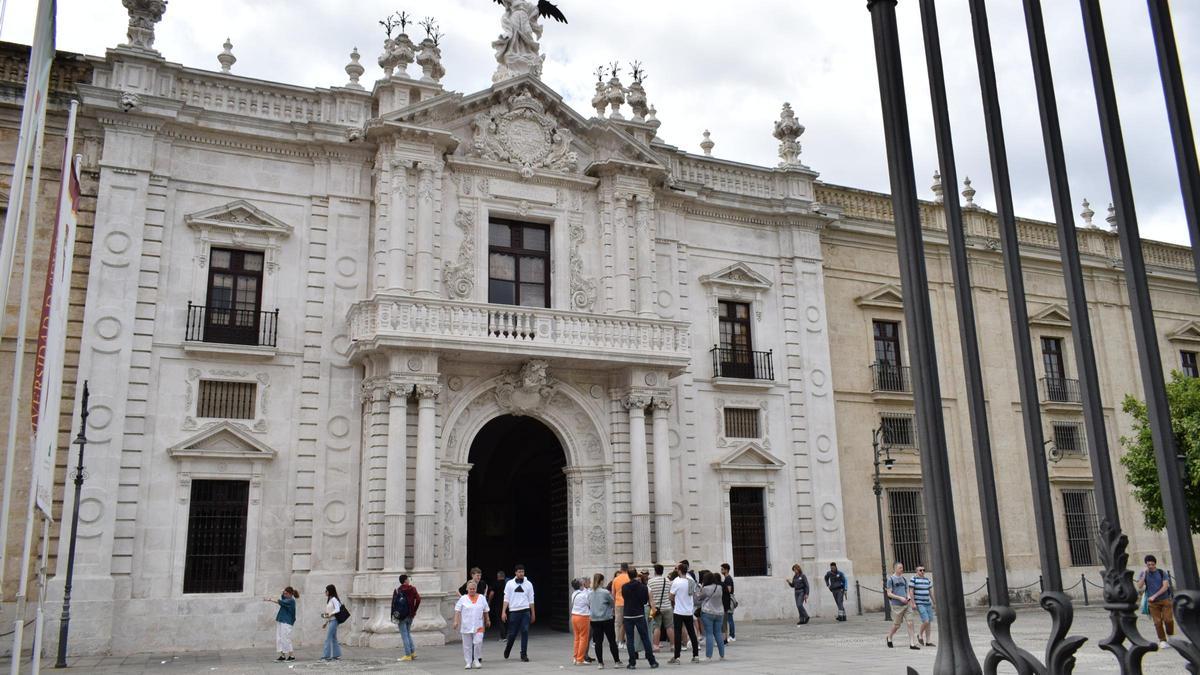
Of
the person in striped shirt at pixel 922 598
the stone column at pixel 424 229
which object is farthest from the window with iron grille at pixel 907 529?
the stone column at pixel 424 229

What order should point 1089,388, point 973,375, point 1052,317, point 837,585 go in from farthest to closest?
point 1052,317 → point 837,585 → point 973,375 → point 1089,388

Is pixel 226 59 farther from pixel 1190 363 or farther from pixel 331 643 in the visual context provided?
pixel 1190 363

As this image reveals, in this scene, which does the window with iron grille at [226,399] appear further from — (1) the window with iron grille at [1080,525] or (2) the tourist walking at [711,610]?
(1) the window with iron grille at [1080,525]

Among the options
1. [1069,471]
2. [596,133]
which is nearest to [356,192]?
[596,133]

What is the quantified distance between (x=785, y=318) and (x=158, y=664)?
17618 millimetres

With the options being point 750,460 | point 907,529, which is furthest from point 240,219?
point 907,529

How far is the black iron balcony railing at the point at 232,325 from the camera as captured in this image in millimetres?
20516

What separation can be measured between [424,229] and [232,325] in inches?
187

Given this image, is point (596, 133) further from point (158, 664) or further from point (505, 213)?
point (158, 664)

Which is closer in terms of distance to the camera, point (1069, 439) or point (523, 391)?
point (523, 391)

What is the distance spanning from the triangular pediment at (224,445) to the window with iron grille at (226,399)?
15.0 inches

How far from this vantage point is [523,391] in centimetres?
2198

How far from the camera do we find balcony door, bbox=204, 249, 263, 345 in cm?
2080

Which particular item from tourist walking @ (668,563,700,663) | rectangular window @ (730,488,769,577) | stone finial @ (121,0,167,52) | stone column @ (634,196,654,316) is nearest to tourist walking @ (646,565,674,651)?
tourist walking @ (668,563,700,663)
